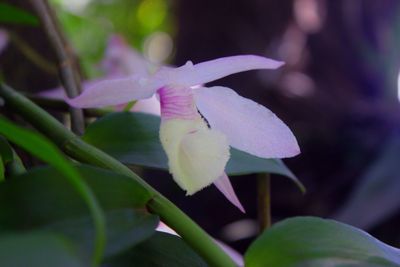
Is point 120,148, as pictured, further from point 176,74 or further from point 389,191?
point 389,191

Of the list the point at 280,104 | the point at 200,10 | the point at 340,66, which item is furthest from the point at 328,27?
the point at 200,10

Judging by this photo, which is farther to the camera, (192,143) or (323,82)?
(323,82)

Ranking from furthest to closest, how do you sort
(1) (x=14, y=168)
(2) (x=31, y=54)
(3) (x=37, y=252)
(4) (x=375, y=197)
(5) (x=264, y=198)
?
(4) (x=375, y=197) → (2) (x=31, y=54) → (5) (x=264, y=198) → (1) (x=14, y=168) → (3) (x=37, y=252)

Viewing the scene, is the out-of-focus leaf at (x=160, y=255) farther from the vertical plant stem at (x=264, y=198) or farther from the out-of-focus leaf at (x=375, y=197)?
the out-of-focus leaf at (x=375, y=197)

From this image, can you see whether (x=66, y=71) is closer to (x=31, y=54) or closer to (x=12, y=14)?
(x=12, y=14)

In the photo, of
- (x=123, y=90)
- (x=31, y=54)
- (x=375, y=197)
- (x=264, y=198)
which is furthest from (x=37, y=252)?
(x=375, y=197)

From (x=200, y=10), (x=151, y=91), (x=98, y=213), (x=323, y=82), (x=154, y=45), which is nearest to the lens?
(x=98, y=213)

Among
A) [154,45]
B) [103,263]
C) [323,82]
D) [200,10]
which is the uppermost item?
[103,263]
